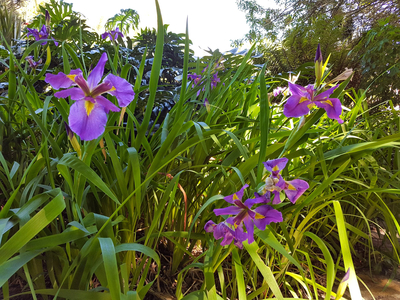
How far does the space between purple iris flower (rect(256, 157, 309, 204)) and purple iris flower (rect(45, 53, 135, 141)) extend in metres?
0.25

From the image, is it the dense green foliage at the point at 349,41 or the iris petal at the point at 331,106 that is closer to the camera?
the iris petal at the point at 331,106

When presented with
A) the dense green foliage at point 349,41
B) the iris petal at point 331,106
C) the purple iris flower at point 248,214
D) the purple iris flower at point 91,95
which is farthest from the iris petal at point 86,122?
the dense green foliage at point 349,41

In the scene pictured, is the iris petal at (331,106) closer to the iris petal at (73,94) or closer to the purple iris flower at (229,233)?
the purple iris flower at (229,233)

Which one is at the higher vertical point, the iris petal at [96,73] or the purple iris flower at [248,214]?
the iris petal at [96,73]

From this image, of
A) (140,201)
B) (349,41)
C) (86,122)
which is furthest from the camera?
(349,41)

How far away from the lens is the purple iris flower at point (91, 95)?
337mm

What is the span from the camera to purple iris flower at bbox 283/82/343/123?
0.41 metres

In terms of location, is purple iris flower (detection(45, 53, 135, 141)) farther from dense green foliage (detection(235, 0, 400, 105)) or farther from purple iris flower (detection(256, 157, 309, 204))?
dense green foliage (detection(235, 0, 400, 105))

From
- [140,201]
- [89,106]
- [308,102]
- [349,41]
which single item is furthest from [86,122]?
[349,41]

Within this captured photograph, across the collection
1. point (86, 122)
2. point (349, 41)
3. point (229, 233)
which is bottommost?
point (229, 233)

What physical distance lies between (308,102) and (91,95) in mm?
361

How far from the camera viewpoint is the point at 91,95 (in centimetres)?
37

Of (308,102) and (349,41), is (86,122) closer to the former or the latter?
(308,102)

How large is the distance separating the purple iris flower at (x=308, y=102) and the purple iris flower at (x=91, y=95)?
10.9 inches
